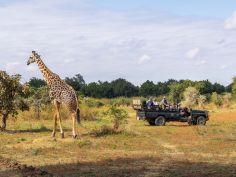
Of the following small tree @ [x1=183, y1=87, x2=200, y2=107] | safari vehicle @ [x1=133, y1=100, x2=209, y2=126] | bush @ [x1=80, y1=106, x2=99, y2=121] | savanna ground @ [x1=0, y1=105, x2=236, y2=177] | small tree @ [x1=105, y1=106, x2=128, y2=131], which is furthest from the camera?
small tree @ [x1=183, y1=87, x2=200, y2=107]

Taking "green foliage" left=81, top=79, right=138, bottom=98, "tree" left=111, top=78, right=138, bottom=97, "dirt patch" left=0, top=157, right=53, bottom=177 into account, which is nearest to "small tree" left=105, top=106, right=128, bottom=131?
"dirt patch" left=0, top=157, right=53, bottom=177

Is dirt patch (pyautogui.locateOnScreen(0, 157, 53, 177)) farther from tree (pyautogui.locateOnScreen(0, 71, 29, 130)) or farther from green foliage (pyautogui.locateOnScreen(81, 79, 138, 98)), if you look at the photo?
green foliage (pyautogui.locateOnScreen(81, 79, 138, 98))

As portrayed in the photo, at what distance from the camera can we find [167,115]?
101 feet

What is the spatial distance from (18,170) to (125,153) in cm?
492

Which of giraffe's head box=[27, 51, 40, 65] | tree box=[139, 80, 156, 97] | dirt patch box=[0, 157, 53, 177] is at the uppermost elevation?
tree box=[139, 80, 156, 97]

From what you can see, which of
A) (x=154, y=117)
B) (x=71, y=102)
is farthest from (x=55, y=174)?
A: (x=154, y=117)

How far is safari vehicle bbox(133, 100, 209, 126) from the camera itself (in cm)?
3056

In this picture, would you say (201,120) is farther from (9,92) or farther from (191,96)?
(191,96)

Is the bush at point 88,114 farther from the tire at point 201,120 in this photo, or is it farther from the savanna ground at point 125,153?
the savanna ground at point 125,153

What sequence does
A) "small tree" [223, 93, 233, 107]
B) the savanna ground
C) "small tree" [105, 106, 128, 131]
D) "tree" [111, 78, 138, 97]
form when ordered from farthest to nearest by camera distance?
"tree" [111, 78, 138, 97]
"small tree" [223, 93, 233, 107]
"small tree" [105, 106, 128, 131]
the savanna ground

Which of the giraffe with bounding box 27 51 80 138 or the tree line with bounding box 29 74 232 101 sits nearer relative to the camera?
the giraffe with bounding box 27 51 80 138

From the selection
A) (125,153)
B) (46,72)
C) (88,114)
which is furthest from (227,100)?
(125,153)

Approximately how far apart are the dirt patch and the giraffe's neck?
828 centimetres

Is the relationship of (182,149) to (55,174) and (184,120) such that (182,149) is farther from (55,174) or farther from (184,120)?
(184,120)
